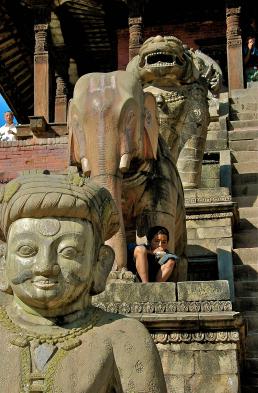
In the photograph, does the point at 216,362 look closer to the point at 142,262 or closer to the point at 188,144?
the point at 142,262

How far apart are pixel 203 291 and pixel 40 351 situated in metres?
2.84

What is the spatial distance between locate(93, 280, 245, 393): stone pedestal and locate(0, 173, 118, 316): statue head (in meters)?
2.46

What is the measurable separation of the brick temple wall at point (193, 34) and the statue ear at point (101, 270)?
69.8 feet

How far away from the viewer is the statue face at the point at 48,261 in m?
3.18

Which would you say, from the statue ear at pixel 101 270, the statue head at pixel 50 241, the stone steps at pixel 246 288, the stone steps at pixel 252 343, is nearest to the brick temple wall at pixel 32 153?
the stone steps at pixel 246 288

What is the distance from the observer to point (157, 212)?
668 cm

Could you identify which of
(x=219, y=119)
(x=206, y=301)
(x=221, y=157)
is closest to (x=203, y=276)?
(x=206, y=301)

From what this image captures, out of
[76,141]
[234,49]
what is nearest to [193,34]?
[234,49]

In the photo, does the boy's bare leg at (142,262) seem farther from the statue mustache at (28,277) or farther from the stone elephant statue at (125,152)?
the statue mustache at (28,277)

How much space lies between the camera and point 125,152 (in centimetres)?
631

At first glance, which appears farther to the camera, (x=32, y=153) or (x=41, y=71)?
(x=41, y=71)

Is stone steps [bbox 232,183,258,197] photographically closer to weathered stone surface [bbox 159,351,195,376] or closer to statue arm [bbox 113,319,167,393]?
weathered stone surface [bbox 159,351,195,376]

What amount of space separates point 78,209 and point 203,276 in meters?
5.44

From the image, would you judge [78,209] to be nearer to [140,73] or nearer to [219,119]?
[140,73]
